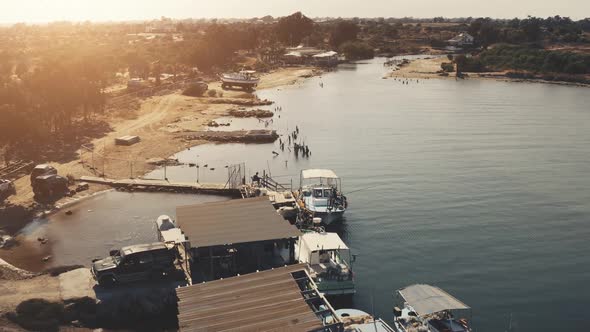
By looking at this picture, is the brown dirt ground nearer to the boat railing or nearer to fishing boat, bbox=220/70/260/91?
fishing boat, bbox=220/70/260/91

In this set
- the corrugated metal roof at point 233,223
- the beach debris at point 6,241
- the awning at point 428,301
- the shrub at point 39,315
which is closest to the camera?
the awning at point 428,301

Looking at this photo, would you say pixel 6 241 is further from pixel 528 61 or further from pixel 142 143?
pixel 528 61

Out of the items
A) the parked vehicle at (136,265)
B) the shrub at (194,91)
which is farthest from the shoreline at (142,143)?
the parked vehicle at (136,265)

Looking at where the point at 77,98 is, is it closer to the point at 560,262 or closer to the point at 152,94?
the point at 152,94

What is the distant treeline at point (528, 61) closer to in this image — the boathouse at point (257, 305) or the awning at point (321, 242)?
the awning at point (321, 242)

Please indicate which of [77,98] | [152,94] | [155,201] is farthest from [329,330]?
[152,94]

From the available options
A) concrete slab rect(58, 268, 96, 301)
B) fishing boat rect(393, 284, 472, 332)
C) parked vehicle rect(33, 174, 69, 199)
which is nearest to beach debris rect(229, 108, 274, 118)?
parked vehicle rect(33, 174, 69, 199)
